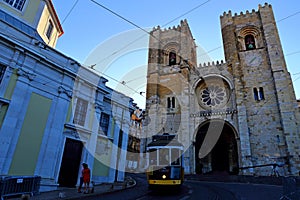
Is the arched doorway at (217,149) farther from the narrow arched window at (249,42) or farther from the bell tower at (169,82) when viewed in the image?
the narrow arched window at (249,42)

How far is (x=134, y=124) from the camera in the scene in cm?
3428

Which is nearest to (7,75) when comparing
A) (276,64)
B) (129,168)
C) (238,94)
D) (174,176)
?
(174,176)

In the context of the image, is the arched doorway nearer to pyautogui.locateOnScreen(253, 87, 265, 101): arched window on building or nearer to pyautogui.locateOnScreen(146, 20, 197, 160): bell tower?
pyautogui.locateOnScreen(146, 20, 197, 160): bell tower

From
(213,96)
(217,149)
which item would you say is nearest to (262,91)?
(213,96)

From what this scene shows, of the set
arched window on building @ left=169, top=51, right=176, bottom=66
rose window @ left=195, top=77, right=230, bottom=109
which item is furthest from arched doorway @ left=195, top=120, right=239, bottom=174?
arched window on building @ left=169, top=51, right=176, bottom=66

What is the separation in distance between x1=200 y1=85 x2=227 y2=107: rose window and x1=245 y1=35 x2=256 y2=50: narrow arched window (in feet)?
20.3

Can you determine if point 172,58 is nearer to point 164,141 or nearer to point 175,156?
point 164,141

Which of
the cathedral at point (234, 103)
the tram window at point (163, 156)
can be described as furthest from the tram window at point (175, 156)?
the cathedral at point (234, 103)

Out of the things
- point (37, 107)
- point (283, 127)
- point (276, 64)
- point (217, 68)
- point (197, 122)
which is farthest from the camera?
point (217, 68)

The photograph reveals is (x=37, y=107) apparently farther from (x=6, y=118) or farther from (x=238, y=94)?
(x=238, y=94)

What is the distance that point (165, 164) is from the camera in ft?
26.8

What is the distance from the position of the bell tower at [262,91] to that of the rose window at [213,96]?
6.80ft

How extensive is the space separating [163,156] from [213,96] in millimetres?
16024

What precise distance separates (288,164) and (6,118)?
2036 cm
